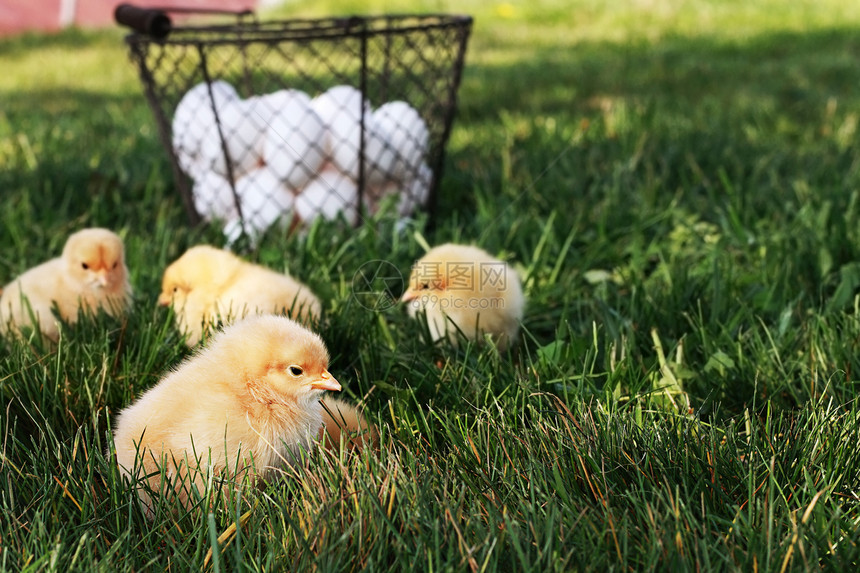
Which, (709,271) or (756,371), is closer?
(756,371)

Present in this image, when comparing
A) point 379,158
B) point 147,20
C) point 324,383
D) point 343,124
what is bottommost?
point 324,383

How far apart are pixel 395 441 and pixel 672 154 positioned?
101 inches

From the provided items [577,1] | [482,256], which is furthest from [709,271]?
[577,1]

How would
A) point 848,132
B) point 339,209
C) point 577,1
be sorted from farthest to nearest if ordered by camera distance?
point 577,1 → point 848,132 → point 339,209

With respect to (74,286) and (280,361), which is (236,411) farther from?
(74,286)

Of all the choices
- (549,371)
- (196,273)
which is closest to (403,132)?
(196,273)

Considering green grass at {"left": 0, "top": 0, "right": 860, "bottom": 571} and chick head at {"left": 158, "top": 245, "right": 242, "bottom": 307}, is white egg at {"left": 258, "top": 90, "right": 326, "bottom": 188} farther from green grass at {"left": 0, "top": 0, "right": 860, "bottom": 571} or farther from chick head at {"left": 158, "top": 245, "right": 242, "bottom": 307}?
chick head at {"left": 158, "top": 245, "right": 242, "bottom": 307}

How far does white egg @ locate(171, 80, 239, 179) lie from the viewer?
3.06m

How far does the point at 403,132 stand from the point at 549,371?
137 cm

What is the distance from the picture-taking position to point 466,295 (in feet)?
7.52

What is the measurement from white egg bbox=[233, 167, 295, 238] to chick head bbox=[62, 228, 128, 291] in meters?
0.69

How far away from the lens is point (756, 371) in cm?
188

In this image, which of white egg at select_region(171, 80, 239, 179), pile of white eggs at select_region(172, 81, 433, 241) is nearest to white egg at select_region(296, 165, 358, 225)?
pile of white eggs at select_region(172, 81, 433, 241)

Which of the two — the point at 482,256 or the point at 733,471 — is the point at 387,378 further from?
the point at 733,471
